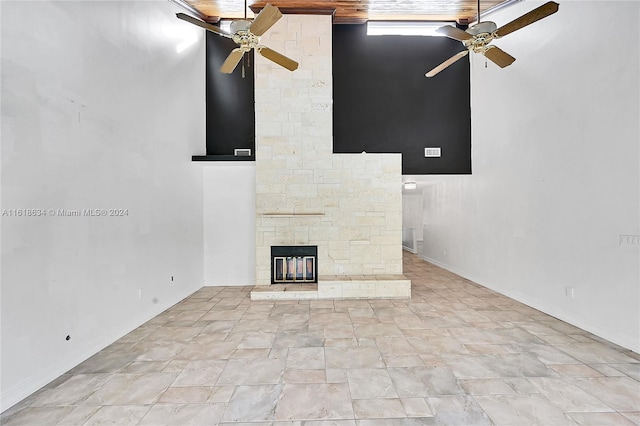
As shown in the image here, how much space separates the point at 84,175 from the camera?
8.61 feet

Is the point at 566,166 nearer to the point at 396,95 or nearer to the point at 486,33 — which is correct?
the point at 486,33

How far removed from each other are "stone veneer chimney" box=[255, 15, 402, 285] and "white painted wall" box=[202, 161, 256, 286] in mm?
483

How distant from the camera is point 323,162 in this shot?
4.85 metres

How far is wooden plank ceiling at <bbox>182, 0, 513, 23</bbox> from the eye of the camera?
4641 mm

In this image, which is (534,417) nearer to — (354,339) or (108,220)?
(354,339)

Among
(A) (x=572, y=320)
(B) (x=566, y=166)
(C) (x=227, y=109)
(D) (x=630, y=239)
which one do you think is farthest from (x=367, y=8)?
(A) (x=572, y=320)

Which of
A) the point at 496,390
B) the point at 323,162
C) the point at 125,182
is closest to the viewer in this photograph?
the point at 496,390

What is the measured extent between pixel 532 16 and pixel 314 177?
3.33m

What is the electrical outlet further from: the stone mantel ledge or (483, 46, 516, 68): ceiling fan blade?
the stone mantel ledge

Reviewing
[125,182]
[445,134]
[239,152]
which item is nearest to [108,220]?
[125,182]

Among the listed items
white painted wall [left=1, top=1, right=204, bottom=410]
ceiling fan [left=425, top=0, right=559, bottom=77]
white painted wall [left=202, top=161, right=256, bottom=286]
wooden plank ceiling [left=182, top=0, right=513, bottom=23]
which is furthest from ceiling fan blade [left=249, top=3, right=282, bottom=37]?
white painted wall [left=202, top=161, right=256, bottom=286]

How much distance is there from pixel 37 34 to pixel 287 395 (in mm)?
3483

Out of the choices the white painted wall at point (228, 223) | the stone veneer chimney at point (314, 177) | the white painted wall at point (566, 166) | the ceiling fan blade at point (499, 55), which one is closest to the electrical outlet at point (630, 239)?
the white painted wall at point (566, 166)

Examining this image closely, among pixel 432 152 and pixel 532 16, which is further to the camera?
pixel 432 152
